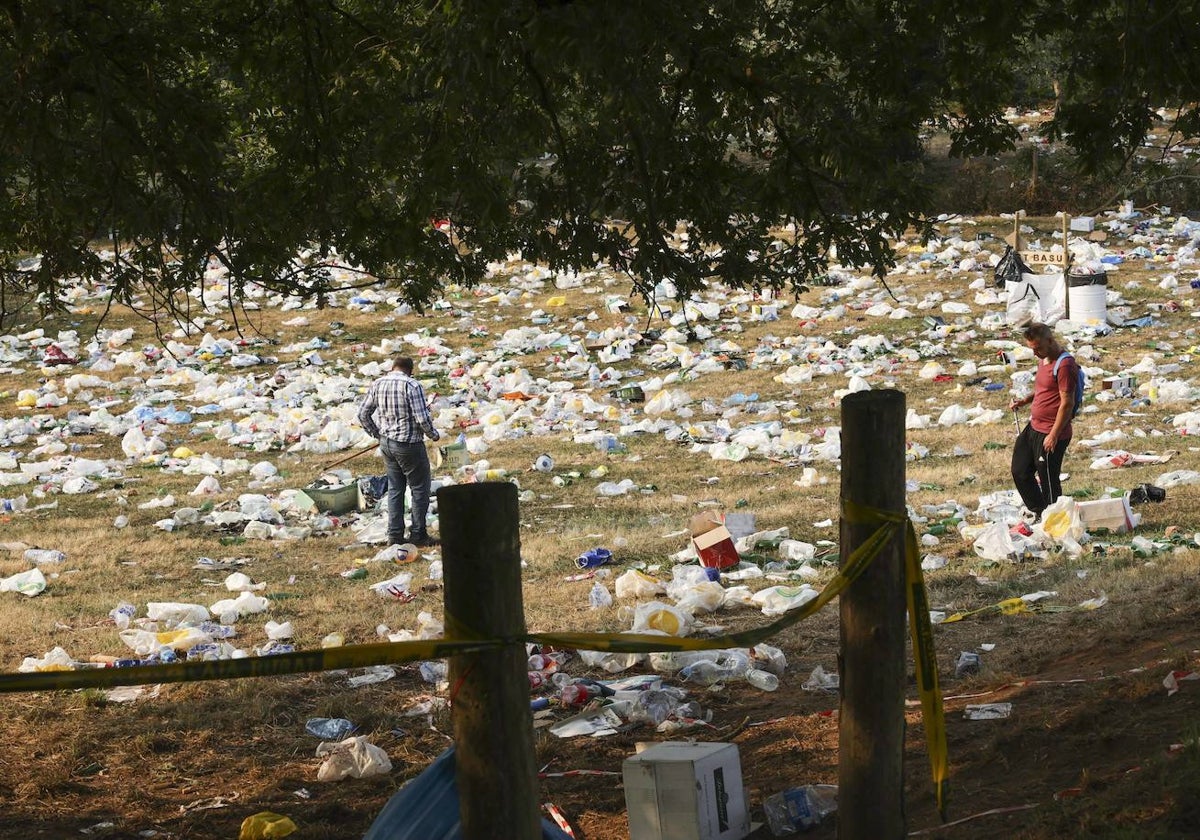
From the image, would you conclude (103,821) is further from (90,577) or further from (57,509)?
(57,509)

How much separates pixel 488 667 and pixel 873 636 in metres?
1.16

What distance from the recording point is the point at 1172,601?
21.0 feet

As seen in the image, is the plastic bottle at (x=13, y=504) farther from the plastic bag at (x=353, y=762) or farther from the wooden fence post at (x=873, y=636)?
the wooden fence post at (x=873, y=636)

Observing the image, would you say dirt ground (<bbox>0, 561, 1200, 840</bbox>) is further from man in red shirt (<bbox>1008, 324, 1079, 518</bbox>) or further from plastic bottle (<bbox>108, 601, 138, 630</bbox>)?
man in red shirt (<bbox>1008, 324, 1079, 518</bbox>)

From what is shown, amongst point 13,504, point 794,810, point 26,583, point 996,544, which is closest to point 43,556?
point 26,583

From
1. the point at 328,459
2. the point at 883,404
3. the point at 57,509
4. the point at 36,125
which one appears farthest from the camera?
the point at 328,459

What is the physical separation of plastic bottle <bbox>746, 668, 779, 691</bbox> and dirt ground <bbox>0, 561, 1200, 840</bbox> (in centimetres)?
6

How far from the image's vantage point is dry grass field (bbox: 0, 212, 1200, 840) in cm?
475

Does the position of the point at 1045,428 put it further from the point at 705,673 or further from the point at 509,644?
the point at 509,644

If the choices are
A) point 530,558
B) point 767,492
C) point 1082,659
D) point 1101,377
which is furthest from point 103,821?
point 1101,377

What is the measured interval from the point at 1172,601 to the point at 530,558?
14.6ft

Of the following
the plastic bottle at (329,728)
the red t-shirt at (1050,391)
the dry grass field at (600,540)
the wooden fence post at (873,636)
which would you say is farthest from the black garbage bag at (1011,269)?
the wooden fence post at (873,636)

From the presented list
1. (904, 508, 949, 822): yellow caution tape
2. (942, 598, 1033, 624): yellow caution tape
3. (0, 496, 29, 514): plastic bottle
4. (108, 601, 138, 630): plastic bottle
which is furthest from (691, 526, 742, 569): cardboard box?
(0, 496, 29, 514): plastic bottle

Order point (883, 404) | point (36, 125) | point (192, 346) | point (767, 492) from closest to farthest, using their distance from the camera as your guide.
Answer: point (883, 404)
point (36, 125)
point (767, 492)
point (192, 346)
